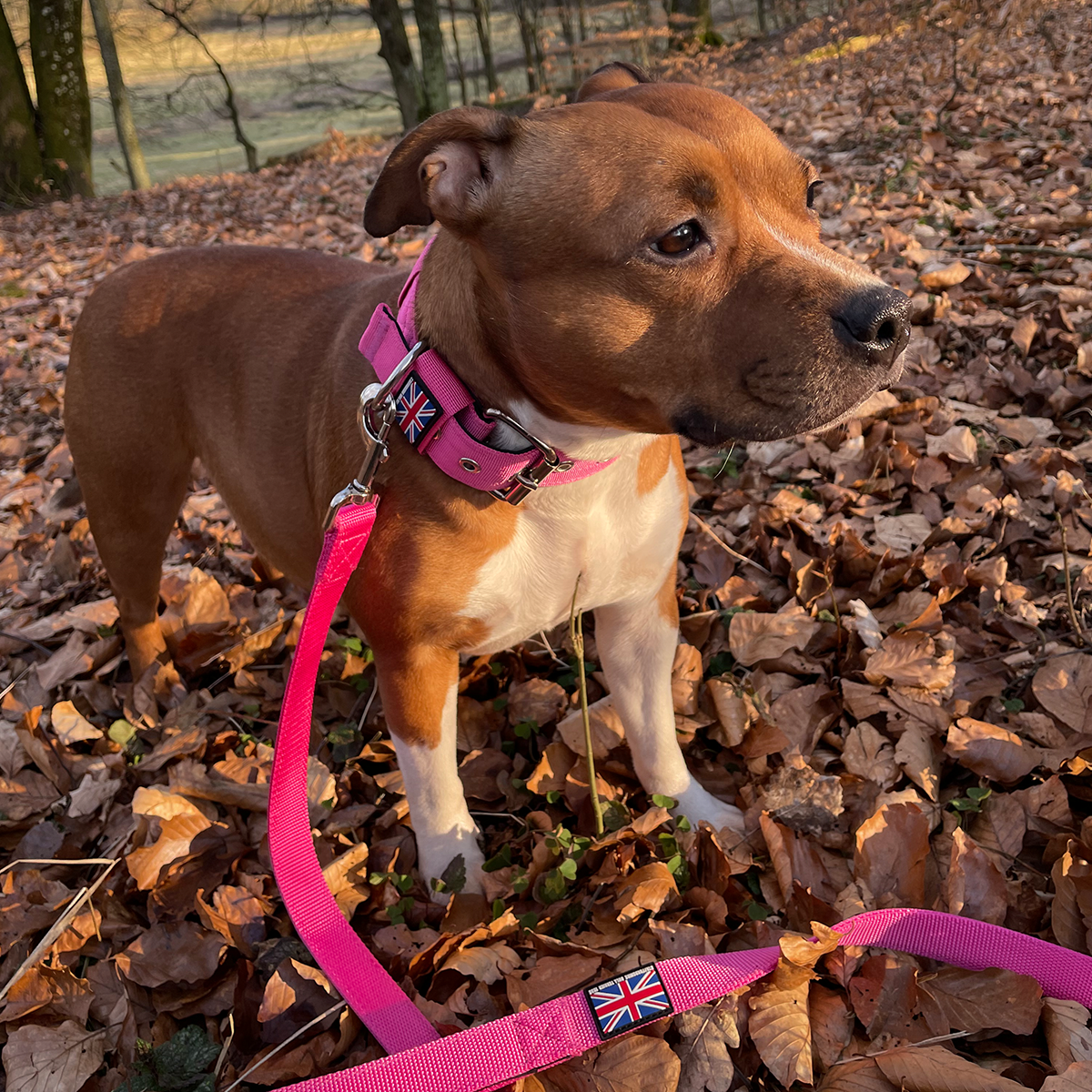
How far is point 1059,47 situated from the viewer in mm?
10281

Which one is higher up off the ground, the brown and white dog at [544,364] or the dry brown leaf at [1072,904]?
the brown and white dog at [544,364]

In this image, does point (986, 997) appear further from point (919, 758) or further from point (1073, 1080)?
point (919, 758)

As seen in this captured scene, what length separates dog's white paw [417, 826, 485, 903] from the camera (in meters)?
2.78

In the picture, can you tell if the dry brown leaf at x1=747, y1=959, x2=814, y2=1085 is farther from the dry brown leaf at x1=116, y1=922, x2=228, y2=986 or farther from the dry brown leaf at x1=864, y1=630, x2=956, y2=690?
the dry brown leaf at x1=116, y1=922, x2=228, y2=986

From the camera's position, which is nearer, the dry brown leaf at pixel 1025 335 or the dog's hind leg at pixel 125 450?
the dog's hind leg at pixel 125 450

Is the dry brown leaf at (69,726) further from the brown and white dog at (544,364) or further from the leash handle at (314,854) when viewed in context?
the leash handle at (314,854)

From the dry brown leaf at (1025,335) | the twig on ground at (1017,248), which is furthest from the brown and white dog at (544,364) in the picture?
the twig on ground at (1017,248)

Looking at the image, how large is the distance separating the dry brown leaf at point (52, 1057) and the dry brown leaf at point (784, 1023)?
1.82 metres

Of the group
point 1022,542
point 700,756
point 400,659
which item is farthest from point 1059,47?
point 400,659

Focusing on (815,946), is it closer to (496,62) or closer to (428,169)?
(428,169)

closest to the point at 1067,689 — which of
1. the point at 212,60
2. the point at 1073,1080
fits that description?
the point at 1073,1080

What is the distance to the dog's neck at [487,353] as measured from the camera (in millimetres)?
2232

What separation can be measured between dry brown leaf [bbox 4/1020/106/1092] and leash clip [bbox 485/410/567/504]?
1.94m

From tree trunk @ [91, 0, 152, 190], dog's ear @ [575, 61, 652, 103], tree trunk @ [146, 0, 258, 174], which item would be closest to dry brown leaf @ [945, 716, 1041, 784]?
dog's ear @ [575, 61, 652, 103]
